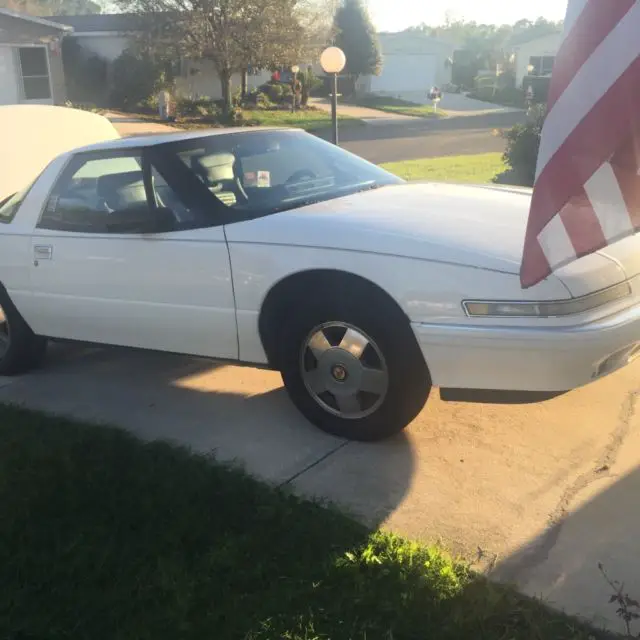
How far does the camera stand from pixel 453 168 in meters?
17.0

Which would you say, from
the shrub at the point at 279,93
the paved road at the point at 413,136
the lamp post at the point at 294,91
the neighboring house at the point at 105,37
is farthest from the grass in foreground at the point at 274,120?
the neighboring house at the point at 105,37

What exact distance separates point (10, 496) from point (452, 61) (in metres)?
72.2

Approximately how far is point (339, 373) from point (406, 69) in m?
59.0

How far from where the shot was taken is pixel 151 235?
435cm

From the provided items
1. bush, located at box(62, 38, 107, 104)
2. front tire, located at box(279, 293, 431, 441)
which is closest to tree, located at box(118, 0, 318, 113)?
bush, located at box(62, 38, 107, 104)

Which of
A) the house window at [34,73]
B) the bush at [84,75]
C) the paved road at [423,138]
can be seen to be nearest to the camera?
the paved road at [423,138]

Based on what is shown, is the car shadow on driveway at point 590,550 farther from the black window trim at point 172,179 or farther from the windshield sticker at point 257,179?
the windshield sticker at point 257,179

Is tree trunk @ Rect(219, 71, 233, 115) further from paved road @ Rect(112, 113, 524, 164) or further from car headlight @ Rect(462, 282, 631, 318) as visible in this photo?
car headlight @ Rect(462, 282, 631, 318)

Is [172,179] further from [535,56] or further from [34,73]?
[535,56]

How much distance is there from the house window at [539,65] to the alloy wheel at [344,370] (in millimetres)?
56543

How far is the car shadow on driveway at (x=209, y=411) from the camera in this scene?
3.75m

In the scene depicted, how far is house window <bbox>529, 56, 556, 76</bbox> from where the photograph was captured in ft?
184

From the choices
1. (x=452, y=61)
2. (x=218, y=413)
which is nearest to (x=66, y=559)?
(x=218, y=413)

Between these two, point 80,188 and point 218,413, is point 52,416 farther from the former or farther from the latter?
point 80,188
